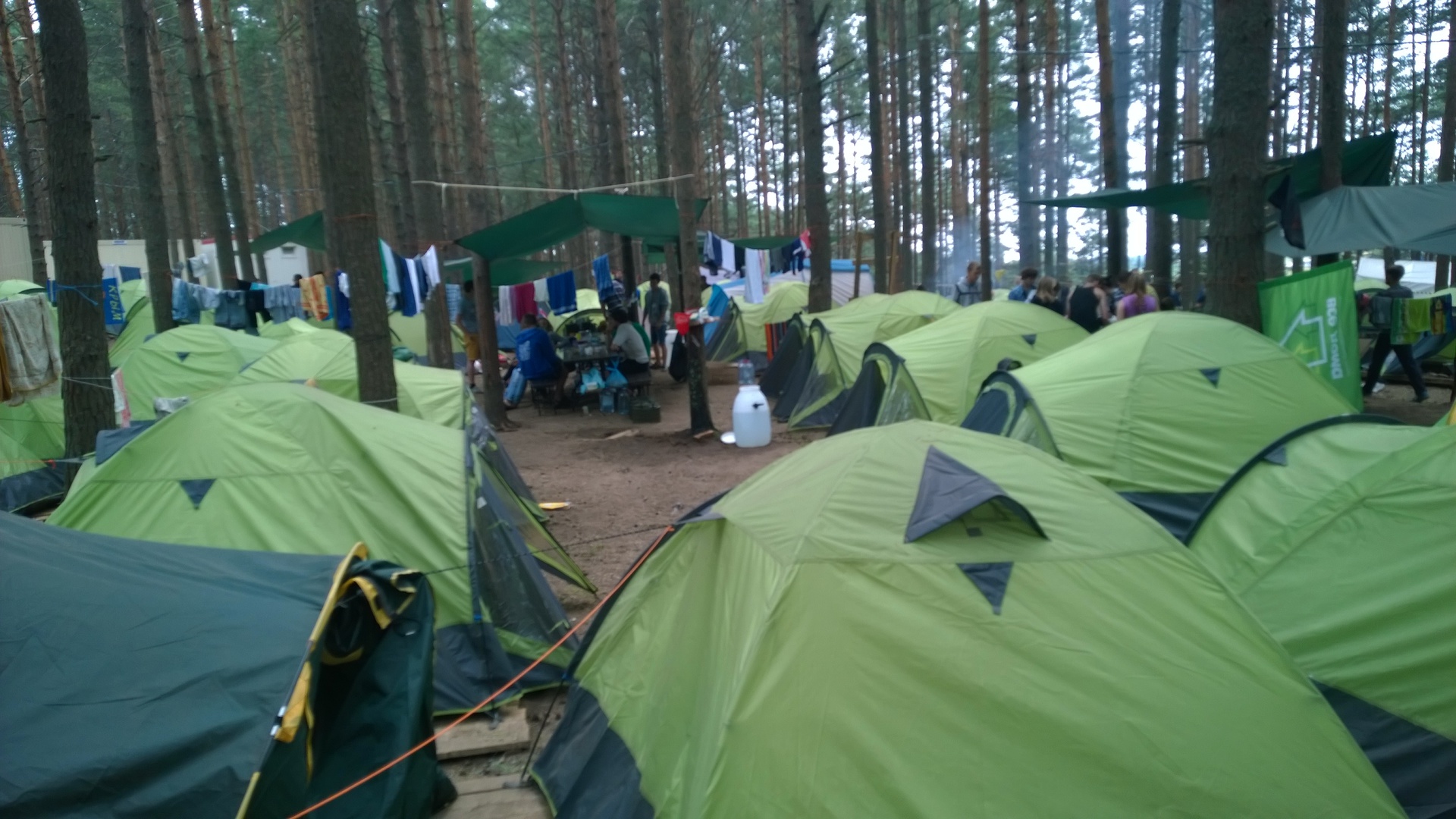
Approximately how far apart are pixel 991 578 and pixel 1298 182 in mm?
9462

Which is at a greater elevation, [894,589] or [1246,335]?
[1246,335]

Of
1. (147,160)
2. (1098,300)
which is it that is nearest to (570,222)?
(147,160)

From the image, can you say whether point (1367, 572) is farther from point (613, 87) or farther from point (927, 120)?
point (927, 120)

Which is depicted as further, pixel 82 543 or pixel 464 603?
pixel 464 603

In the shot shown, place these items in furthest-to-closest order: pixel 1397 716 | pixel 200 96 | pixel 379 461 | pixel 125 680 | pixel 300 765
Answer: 1. pixel 200 96
2. pixel 379 461
3. pixel 1397 716
4. pixel 300 765
5. pixel 125 680

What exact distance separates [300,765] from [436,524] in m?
2.15

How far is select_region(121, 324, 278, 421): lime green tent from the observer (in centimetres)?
1005

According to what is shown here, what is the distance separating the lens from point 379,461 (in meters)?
5.06

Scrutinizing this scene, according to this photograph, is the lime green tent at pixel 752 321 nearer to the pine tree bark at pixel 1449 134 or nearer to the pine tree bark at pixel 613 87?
the pine tree bark at pixel 613 87

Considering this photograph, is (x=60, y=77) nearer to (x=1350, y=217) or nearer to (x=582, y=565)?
(x=582, y=565)

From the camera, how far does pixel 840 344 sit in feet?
40.4

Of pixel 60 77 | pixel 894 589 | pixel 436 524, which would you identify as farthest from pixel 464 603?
pixel 60 77

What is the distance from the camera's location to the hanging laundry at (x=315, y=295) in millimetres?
14539

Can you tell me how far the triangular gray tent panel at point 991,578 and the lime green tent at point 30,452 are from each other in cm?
861
